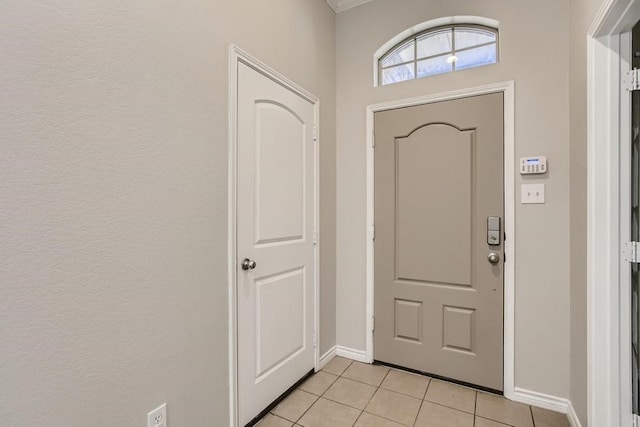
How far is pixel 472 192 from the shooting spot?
2.13 meters

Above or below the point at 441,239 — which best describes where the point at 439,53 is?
above

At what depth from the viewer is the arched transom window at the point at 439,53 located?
2174 mm

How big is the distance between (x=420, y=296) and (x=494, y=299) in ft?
1.63

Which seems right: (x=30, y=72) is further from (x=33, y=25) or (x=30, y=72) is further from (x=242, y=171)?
(x=242, y=171)

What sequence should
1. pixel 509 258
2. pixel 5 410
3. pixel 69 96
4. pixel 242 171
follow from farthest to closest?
pixel 509 258
pixel 242 171
pixel 69 96
pixel 5 410

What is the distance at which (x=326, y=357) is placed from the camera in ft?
8.16

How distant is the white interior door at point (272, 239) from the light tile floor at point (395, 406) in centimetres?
15

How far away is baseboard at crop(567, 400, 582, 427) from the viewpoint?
1.68m

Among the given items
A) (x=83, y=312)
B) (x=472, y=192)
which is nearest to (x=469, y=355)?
(x=472, y=192)

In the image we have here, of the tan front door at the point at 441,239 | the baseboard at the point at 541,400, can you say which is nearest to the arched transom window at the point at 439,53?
the tan front door at the point at 441,239

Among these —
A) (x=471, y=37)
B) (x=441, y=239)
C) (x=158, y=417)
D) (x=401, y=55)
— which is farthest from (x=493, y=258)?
(x=158, y=417)

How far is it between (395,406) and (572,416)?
1.02 meters

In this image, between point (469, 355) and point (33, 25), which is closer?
point (33, 25)

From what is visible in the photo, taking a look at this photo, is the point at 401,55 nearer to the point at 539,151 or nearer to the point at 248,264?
the point at 539,151
